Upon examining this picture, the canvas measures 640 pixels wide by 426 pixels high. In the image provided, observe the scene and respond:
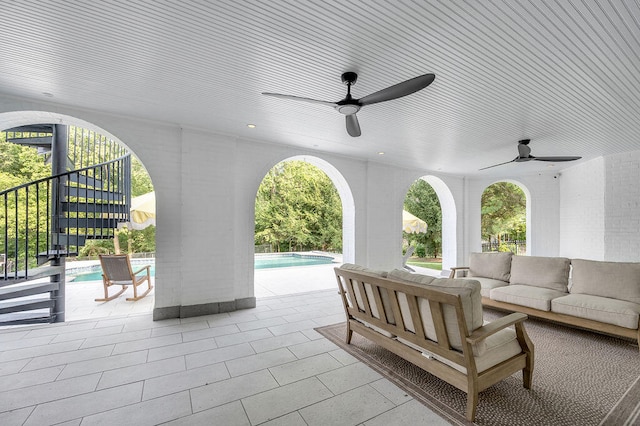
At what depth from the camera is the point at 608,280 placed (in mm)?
3402

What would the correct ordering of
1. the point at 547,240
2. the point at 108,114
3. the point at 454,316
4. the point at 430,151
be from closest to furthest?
the point at 454,316 < the point at 108,114 < the point at 430,151 < the point at 547,240

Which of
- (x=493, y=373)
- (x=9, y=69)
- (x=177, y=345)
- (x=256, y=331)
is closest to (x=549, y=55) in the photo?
(x=493, y=373)

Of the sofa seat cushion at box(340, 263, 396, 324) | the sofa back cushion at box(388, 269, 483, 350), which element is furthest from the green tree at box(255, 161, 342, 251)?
the sofa back cushion at box(388, 269, 483, 350)

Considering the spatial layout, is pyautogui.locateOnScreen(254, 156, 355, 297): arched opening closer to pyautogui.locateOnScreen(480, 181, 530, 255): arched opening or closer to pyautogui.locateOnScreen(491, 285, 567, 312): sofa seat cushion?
pyautogui.locateOnScreen(480, 181, 530, 255): arched opening

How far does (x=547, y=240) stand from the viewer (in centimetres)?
737

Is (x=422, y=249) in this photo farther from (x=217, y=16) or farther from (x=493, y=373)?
(x=217, y=16)

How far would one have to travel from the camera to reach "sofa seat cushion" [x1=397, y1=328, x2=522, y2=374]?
1.97 m

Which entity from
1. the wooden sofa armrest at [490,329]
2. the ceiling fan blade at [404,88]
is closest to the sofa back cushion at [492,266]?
the wooden sofa armrest at [490,329]

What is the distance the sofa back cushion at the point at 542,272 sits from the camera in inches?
152

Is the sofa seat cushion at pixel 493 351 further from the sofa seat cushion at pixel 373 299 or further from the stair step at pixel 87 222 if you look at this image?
the stair step at pixel 87 222

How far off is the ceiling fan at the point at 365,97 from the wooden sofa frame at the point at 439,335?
1.55 meters

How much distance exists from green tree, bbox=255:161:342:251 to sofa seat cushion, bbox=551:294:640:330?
12.2 m

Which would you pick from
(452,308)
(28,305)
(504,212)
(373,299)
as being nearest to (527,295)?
(373,299)

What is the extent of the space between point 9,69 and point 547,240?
10.3m
